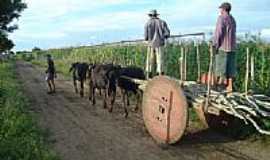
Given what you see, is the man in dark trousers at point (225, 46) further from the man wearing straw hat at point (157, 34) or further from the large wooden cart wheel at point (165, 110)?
the man wearing straw hat at point (157, 34)

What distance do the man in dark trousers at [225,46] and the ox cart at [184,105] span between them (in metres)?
0.34

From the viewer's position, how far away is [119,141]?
13.1m

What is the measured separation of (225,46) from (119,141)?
10.7 ft

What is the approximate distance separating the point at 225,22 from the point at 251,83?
258cm

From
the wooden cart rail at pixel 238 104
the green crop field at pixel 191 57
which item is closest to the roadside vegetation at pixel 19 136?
the wooden cart rail at pixel 238 104

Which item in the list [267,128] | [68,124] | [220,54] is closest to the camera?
[267,128]

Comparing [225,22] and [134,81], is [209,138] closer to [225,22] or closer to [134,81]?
[225,22]

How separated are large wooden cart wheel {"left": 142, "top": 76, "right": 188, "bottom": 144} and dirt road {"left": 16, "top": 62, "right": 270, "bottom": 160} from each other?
0.27 m

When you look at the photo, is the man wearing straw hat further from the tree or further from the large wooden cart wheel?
the tree

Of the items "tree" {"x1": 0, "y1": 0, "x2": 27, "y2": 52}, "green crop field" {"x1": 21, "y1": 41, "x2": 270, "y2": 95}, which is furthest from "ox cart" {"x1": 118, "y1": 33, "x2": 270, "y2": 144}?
"tree" {"x1": 0, "y1": 0, "x2": 27, "y2": 52}

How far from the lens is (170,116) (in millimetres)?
12617

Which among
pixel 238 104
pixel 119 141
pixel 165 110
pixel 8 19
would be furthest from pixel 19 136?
pixel 8 19

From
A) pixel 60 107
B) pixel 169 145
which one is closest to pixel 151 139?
pixel 169 145

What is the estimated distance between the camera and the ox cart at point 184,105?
11.4 m
